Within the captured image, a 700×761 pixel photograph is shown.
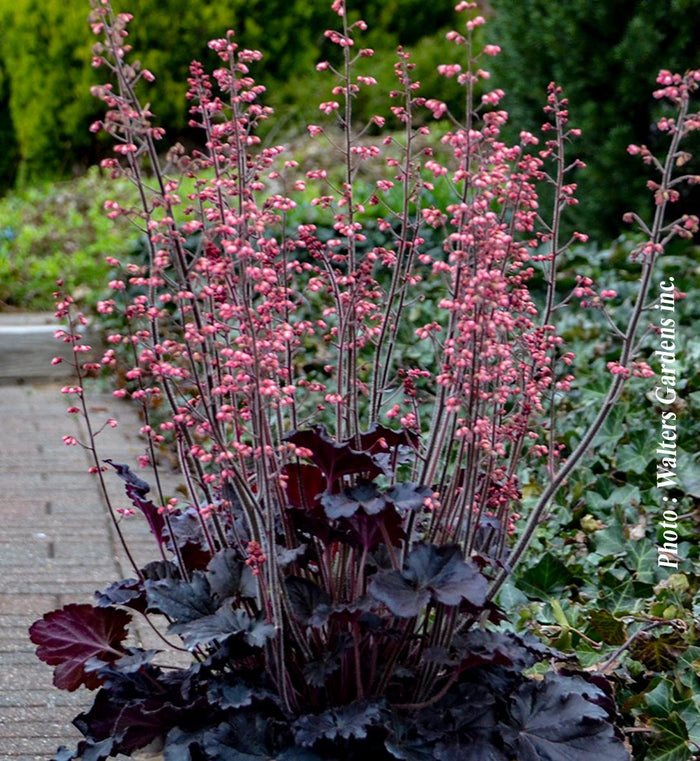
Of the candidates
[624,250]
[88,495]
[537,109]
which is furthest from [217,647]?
[537,109]

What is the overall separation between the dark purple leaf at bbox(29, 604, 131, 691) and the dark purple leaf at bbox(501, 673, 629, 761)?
750mm

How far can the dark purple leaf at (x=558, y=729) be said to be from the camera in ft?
6.54

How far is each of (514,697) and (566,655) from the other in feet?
1.45

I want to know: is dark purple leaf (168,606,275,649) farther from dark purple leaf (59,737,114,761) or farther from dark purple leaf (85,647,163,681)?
dark purple leaf (59,737,114,761)

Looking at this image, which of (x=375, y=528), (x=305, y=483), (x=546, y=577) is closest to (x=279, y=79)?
(x=546, y=577)

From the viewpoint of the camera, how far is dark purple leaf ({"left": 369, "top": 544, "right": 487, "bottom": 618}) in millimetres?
1869

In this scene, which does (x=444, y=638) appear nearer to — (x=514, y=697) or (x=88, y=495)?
(x=514, y=697)

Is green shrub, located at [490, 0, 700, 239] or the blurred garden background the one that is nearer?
green shrub, located at [490, 0, 700, 239]

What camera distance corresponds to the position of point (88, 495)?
429 cm

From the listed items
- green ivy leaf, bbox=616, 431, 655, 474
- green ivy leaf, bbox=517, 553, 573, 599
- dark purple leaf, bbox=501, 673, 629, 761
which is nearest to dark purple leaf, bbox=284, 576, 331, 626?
dark purple leaf, bbox=501, 673, 629, 761

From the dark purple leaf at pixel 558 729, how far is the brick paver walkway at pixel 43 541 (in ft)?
3.25

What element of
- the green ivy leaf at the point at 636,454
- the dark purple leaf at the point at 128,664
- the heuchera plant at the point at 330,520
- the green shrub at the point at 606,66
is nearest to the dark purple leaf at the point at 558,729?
the heuchera plant at the point at 330,520

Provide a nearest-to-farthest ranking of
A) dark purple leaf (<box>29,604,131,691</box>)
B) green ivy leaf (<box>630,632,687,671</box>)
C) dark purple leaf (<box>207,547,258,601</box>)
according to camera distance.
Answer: dark purple leaf (<box>207,547,258,601</box>)
dark purple leaf (<box>29,604,131,691</box>)
green ivy leaf (<box>630,632,687,671</box>)

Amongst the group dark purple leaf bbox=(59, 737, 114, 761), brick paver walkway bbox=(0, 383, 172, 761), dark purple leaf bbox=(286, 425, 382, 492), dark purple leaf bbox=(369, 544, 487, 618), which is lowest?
brick paver walkway bbox=(0, 383, 172, 761)
